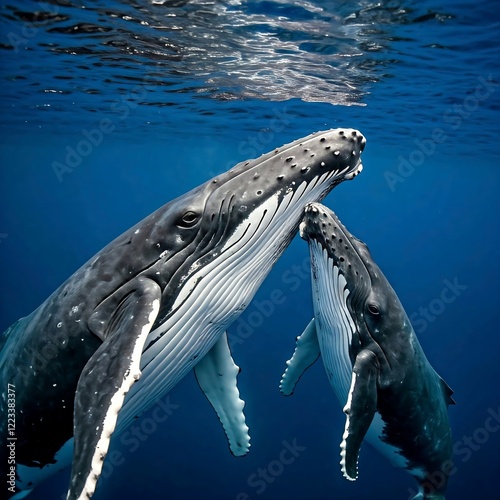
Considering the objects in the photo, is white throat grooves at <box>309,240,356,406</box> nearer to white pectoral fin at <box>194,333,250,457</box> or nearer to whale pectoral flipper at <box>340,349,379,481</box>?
whale pectoral flipper at <box>340,349,379,481</box>

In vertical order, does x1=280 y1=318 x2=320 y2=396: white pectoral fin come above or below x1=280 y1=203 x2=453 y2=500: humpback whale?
below

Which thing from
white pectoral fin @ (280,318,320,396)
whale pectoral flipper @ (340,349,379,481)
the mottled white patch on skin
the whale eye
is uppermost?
the whale eye

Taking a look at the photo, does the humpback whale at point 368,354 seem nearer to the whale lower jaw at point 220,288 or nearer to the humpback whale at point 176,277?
the whale lower jaw at point 220,288

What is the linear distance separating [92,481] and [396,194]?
3814 inches

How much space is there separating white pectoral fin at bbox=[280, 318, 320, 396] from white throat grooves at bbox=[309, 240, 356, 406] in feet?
2.54

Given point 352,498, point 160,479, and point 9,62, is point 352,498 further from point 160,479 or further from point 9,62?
point 9,62

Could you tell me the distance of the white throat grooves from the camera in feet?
18.6

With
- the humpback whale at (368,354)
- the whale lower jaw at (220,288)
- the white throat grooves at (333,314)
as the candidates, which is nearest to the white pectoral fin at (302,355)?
the humpback whale at (368,354)

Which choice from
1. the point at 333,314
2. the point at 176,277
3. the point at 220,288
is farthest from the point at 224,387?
the point at 176,277

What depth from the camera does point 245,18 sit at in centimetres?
1063

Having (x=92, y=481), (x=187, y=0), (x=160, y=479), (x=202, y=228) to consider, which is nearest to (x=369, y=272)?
(x=202, y=228)

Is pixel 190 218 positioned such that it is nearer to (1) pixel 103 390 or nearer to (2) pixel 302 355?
(1) pixel 103 390

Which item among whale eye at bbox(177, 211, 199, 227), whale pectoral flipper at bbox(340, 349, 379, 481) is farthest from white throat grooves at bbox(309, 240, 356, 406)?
whale eye at bbox(177, 211, 199, 227)

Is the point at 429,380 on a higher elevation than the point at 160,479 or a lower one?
higher
